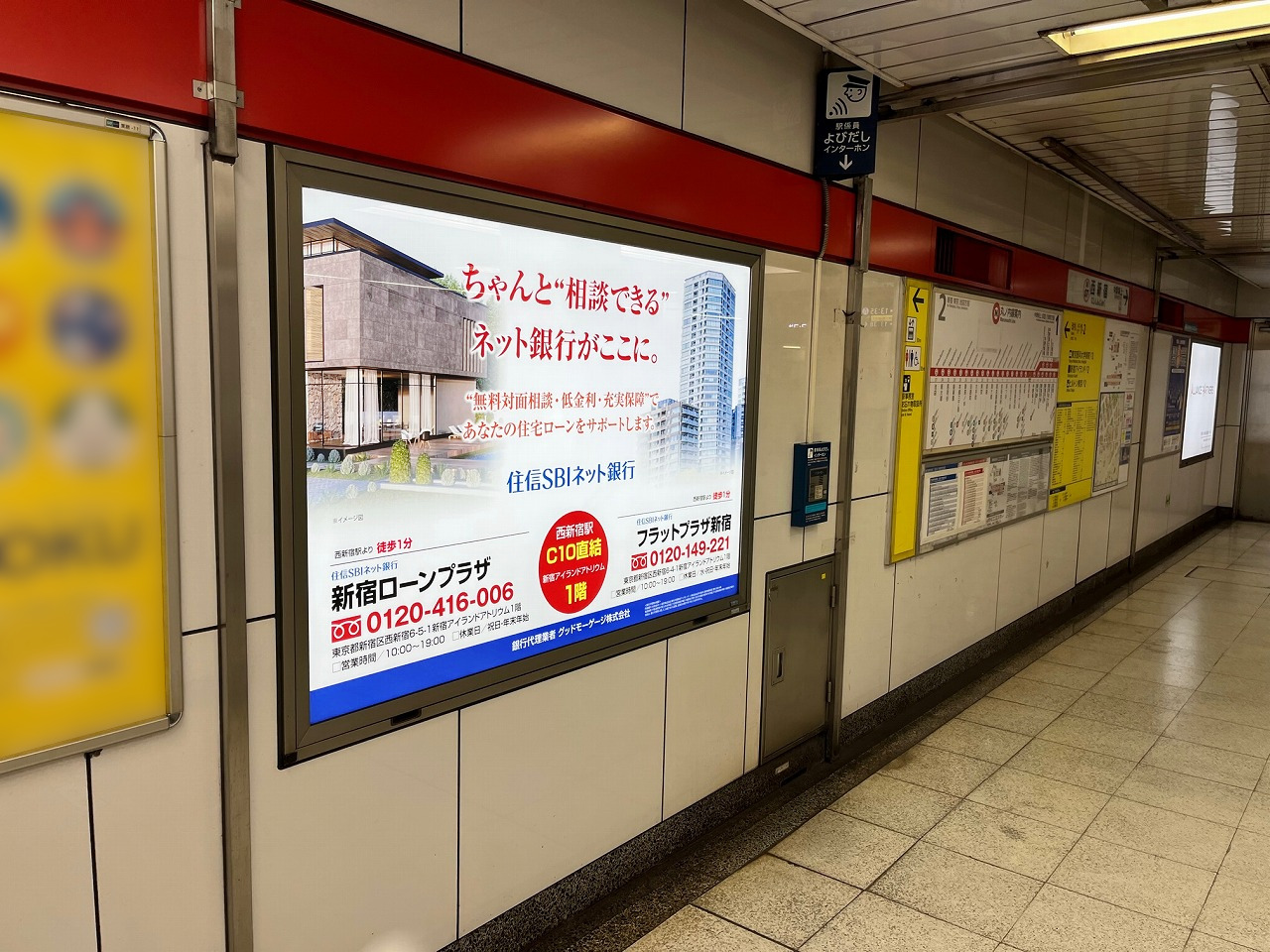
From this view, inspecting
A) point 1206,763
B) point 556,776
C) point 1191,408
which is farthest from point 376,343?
point 1191,408

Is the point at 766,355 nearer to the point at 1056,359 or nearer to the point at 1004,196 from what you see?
the point at 1004,196

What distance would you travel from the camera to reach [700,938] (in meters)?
2.93

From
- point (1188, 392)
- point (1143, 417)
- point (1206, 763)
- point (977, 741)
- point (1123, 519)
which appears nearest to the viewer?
point (1206, 763)

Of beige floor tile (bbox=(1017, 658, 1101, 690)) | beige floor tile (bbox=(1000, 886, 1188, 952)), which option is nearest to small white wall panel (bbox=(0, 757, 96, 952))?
beige floor tile (bbox=(1000, 886, 1188, 952))

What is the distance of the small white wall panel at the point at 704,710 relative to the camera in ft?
10.9

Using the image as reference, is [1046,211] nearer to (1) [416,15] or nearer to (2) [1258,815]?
(2) [1258,815]

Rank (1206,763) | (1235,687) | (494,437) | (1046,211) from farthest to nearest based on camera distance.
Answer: (1046,211) → (1235,687) → (1206,763) → (494,437)

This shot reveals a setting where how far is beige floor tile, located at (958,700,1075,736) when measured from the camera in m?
4.82

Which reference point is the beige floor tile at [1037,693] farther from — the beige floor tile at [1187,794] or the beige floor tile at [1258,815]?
the beige floor tile at [1258,815]

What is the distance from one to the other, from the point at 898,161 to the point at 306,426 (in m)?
3.28

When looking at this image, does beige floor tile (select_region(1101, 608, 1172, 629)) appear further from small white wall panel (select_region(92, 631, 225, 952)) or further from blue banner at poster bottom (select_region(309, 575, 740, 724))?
small white wall panel (select_region(92, 631, 225, 952))

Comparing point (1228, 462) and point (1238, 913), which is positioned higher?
point (1228, 462)

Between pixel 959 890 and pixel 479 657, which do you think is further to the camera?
pixel 959 890

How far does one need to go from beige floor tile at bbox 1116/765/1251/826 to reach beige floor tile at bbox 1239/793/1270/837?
25 mm
